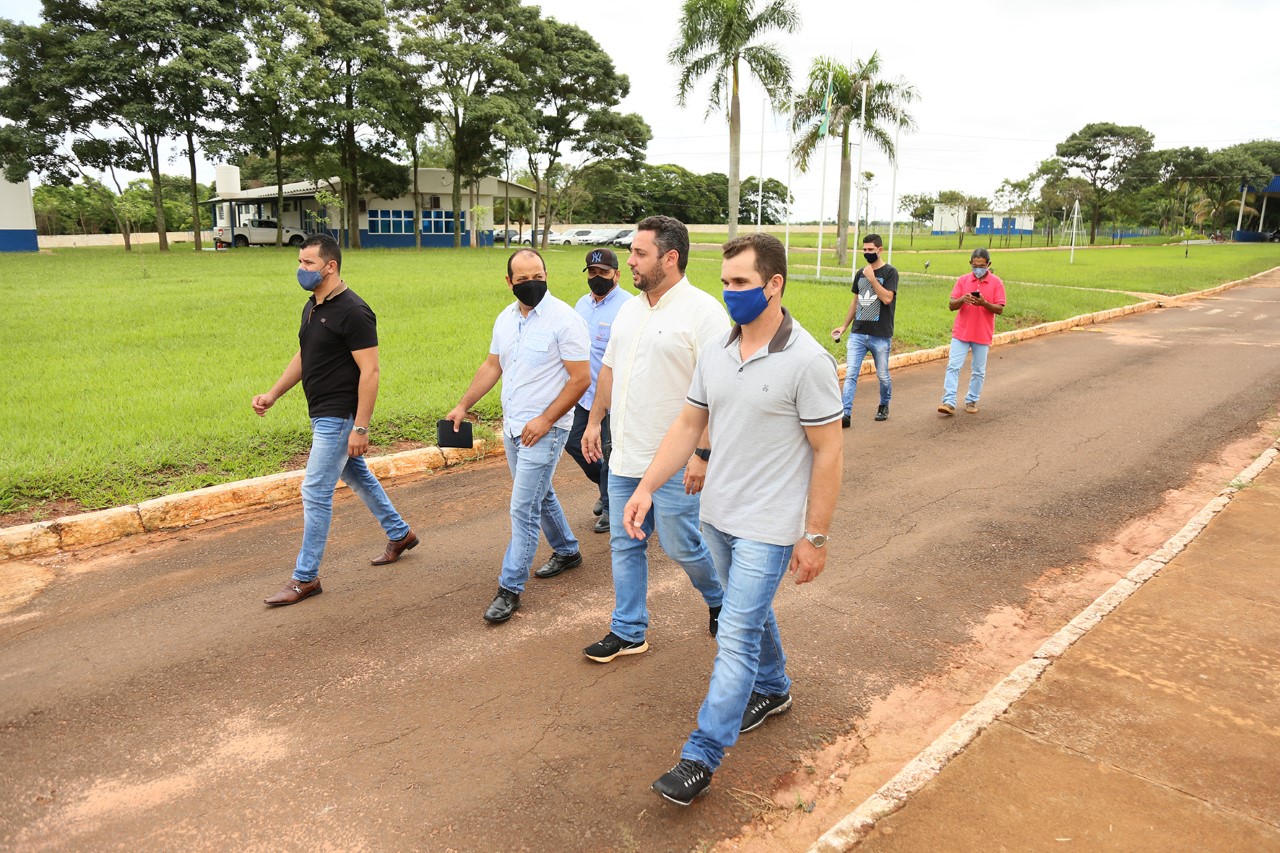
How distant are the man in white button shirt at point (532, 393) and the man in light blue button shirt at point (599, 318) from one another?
14.5 inches

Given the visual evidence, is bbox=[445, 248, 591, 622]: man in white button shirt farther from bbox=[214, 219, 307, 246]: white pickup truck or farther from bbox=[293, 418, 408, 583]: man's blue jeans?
bbox=[214, 219, 307, 246]: white pickup truck

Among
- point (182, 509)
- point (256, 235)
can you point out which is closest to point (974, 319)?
point (182, 509)

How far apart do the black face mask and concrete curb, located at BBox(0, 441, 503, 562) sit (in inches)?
113

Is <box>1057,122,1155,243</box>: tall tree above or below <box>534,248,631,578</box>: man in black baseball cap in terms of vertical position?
above

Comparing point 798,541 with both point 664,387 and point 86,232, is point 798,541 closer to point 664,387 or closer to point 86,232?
point 664,387

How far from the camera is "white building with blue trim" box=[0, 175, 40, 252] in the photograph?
1569 inches

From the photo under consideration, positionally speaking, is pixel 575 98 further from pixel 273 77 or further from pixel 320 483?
pixel 320 483

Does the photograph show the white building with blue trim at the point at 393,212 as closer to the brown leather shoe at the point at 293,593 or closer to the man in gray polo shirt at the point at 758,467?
the brown leather shoe at the point at 293,593

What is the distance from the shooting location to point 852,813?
115 inches

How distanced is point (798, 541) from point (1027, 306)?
61.0ft

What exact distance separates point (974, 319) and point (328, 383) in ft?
23.4

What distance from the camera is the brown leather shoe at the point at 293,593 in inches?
185

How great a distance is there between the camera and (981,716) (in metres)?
3.50

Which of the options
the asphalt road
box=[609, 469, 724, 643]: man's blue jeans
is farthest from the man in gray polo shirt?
box=[609, 469, 724, 643]: man's blue jeans
